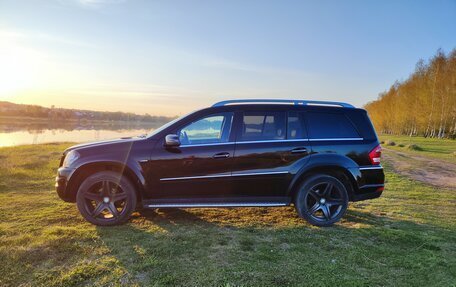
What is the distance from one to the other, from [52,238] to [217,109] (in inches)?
115

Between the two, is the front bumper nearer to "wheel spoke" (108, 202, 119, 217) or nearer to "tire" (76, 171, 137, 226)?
"tire" (76, 171, 137, 226)

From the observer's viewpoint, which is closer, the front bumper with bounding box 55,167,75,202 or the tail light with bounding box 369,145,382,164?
the front bumper with bounding box 55,167,75,202

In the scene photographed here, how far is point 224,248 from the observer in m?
3.94

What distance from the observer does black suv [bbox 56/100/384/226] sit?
15.2ft

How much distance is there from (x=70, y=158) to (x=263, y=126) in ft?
9.89

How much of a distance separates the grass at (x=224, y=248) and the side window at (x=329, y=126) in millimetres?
1468

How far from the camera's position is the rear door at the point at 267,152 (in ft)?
15.5

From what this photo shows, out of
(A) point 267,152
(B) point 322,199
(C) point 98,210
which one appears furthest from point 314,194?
(C) point 98,210

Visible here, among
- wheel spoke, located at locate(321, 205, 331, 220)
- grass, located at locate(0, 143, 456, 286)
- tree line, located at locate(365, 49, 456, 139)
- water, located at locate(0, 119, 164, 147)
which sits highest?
tree line, located at locate(365, 49, 456, 139)

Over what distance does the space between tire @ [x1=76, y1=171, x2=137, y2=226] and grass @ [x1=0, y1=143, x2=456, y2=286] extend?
0.19 m

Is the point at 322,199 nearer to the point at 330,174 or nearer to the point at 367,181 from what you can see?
the point at 330,174

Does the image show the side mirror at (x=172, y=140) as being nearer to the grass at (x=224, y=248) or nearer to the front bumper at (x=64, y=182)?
the grass at (x=224, y=248)

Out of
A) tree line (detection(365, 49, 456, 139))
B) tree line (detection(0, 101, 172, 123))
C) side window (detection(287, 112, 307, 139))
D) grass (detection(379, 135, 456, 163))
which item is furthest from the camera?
tree line (detection(0, 101, 172, 123))

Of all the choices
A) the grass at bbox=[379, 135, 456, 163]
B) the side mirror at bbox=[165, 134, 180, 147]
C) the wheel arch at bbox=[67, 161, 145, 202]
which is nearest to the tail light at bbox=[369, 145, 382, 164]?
the side mirror at bbox=[165, 134, 180, 147]
